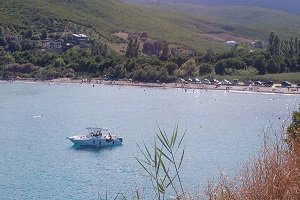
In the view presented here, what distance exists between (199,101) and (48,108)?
16014 millimetres

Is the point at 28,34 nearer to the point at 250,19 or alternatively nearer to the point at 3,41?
the point at 3,41

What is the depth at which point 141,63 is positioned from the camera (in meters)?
83.7

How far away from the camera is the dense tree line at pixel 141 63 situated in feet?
266

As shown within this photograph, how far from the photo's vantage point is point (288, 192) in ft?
17.0

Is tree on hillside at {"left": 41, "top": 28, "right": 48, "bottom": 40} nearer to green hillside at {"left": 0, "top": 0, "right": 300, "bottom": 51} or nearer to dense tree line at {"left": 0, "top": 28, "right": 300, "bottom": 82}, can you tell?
green hillside at {"left": 0, "top": 0, "right": 300, "bottom": 51}

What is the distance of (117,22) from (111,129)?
82333 millimetres

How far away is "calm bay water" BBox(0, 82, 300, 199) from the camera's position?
995 inches

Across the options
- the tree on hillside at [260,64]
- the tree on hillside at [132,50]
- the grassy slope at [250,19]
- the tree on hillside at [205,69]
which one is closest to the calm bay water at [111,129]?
the tree on hillside at [205,69]

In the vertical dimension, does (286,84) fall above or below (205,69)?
below

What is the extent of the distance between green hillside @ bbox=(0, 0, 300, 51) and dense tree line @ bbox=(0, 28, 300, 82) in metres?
16.3

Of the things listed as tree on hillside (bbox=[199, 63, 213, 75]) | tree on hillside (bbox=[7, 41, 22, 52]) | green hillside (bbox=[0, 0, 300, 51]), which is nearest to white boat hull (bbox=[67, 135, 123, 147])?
tree on hillside (bbox=[199, 63, 213, 75])

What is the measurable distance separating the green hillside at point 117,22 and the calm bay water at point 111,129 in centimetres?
2959

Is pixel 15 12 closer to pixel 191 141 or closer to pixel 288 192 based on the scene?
pixel 191 141

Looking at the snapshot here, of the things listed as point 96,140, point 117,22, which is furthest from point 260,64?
point 117,22
